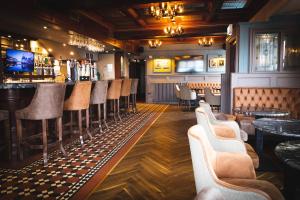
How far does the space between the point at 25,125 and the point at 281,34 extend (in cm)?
548

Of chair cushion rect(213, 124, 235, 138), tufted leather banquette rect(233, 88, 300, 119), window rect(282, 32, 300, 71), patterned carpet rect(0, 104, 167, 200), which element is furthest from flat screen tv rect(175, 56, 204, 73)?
chair cushion rect(213, 124, 235, 138)

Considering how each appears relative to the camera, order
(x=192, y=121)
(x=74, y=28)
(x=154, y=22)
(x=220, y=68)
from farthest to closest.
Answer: (x=220, y=68) → (x=154, y=22) → (x=192, y=121) → (x=74, y=28)

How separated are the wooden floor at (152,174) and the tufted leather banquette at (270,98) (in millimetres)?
1753

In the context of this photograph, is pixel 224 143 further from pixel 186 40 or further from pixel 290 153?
pixel 186 40

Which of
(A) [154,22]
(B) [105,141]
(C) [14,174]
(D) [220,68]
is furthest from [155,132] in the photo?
(D) [220,68]

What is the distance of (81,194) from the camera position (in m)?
2.46

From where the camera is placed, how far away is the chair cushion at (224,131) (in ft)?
9.68

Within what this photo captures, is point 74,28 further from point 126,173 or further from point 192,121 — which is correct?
point 126,173

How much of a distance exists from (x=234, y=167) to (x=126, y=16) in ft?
20.4

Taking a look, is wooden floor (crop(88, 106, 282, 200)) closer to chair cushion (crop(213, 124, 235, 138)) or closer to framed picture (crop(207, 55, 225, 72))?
chair cushion (crop(213, 124, 235, 138))

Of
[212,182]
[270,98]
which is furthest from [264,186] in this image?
[270,98]

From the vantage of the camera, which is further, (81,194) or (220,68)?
(220,68)

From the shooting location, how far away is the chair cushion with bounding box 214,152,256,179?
1.92 metres

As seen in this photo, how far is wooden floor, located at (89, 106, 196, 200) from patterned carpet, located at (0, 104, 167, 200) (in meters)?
0.17
